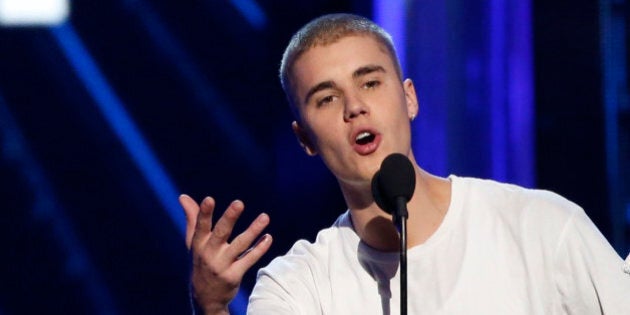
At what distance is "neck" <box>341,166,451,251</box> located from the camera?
2359 millimetres

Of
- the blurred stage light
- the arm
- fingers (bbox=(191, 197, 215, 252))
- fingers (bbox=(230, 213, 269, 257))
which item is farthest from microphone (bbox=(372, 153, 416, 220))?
the blurred stage light

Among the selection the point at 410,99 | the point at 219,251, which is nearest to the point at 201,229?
the point at 219,251

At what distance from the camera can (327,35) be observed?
2.44 meters

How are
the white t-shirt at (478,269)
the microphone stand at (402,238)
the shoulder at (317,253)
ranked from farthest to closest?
1. the shoulder at (317,253)
2. the white t-shirt at (478,269)
3. the microphone stand at (402,238)

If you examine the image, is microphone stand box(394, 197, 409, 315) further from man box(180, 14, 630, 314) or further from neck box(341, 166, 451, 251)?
neck box(341, 166, 451, 251)

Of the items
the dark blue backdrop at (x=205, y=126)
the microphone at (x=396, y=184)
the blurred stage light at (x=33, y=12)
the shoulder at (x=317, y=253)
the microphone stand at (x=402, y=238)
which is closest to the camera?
the microphone stand at (x=402, y=238)

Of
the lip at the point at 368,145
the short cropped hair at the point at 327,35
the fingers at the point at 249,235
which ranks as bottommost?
the fingers at the point at 249,235

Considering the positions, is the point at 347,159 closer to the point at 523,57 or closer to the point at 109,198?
the point at 523,57

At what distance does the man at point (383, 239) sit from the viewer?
2131 mm

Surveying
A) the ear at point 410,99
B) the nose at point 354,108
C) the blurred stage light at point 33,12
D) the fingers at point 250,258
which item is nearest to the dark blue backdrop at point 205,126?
the blurred stage light at point 33,12

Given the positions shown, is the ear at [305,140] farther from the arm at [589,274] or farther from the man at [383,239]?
the arm at [589,274]

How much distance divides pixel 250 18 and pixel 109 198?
0.84 metres

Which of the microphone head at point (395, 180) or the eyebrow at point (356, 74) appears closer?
the microphone head at point (395, 180)

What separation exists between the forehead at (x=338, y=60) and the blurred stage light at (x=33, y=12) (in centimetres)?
152
